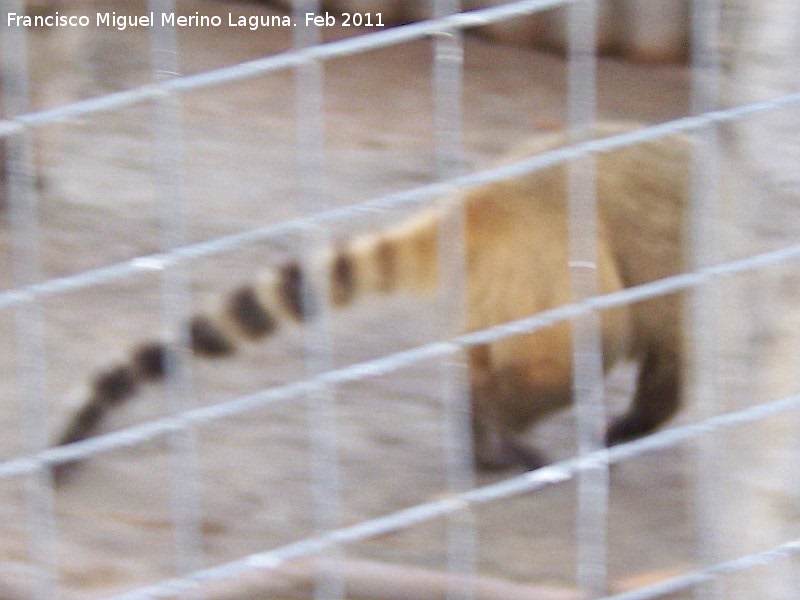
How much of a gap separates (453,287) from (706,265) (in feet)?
1.67

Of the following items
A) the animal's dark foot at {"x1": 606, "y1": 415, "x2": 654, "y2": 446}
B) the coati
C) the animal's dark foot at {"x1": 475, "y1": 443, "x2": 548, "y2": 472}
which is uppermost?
the coati

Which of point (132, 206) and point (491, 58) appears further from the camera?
point (491, 58)

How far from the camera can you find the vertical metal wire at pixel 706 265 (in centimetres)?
166

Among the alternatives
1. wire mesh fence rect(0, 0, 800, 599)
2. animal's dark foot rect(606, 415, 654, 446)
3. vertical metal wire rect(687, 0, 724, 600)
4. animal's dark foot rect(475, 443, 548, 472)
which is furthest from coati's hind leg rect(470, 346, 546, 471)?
vertical metal wire rect(687, 0, 724, 600)

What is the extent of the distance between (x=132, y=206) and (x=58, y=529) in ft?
5.02

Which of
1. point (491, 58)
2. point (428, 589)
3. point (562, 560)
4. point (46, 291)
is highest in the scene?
point (46, 291)

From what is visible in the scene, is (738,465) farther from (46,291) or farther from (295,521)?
(295,521)

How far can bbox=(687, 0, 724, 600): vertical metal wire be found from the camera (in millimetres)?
1661

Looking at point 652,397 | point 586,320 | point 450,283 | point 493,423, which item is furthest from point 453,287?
point 652,397

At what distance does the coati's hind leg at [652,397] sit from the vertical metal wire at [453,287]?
1.15ft

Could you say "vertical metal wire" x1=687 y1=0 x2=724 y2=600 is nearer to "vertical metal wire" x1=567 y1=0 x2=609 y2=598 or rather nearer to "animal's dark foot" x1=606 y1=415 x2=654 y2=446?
"vertical metal wire" x1=567 y1=0 x2=609 y2=598

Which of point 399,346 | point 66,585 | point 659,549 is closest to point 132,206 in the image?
point 399,346

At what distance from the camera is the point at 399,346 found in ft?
11.7

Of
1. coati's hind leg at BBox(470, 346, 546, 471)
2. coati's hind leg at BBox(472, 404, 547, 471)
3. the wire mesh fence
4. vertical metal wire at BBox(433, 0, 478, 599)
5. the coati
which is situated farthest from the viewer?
coati's hind leg at BBox(472, 404, 547, 471)
